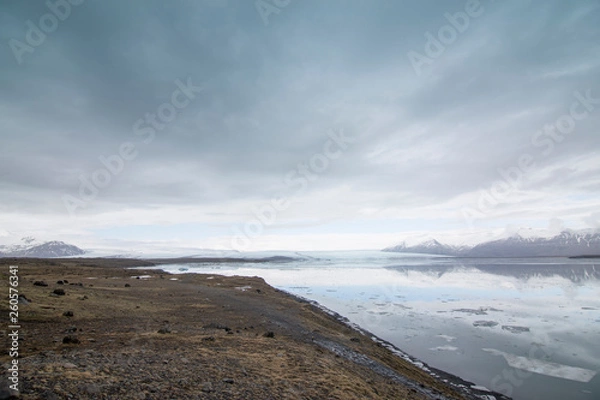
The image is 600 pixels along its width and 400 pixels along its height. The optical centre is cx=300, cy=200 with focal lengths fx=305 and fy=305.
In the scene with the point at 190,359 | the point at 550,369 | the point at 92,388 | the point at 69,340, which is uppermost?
the point at 92,388

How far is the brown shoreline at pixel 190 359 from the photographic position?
30.2ft

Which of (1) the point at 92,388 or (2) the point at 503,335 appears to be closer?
(1) the point at 92,388

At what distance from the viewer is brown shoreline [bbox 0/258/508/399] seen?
30.2 feet

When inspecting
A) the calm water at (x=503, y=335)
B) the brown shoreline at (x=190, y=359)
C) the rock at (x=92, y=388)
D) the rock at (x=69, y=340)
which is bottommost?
the calm water at (x=503, y=335)

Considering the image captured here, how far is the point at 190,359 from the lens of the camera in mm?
12375

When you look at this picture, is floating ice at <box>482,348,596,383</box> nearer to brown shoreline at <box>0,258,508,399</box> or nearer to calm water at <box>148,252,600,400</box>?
calm water at <box>148,252,600,400</box>

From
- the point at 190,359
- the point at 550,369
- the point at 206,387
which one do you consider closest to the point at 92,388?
the point at 206,387

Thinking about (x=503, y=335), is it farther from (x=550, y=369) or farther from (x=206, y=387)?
(x=206, y=387)

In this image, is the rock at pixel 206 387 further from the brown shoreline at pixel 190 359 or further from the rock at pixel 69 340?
the rock at pixel 69 340

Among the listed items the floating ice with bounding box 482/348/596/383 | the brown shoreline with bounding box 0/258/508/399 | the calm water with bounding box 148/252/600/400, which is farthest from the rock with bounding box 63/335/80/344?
the floating ice with bounding box 482/348/596/383

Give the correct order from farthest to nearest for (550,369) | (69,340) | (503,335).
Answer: (503,335)
(550,369)
(69,340)

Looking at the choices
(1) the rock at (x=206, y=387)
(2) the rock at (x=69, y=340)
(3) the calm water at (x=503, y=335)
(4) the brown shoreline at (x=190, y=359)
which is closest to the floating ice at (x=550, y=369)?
(3) the calm water at (x=503, y=335)

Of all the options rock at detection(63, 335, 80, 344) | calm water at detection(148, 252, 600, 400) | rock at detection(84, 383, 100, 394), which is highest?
rock at detection(84, 383, 100, 394)

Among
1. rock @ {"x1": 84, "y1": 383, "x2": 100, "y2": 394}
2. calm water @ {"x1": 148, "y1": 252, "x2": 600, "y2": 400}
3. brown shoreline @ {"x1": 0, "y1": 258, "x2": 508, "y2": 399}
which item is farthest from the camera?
calm water @ {"x1": 148, "y1": 252, "x2": 600, "y2": 400}
